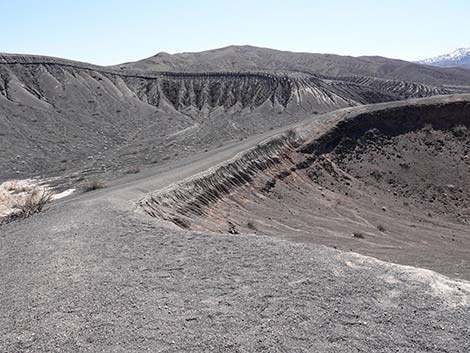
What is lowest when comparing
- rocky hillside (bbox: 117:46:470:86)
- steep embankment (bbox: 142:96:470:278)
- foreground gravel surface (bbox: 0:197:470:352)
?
steep embankment (bbox: 142:96:470:278)

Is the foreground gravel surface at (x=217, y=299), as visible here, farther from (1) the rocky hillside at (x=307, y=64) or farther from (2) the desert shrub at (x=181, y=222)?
(1) the rocky hillside at (x=307, y=64)

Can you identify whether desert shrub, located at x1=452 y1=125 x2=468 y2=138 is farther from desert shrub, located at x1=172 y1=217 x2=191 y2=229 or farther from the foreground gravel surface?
the foreground gravel surface

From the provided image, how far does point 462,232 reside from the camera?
27125mm

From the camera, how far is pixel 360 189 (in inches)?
1302

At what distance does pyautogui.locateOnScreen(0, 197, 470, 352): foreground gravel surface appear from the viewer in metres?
7.81

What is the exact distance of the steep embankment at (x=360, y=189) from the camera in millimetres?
20562

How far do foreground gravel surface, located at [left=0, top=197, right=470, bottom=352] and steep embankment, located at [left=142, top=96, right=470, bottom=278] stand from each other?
575 cm

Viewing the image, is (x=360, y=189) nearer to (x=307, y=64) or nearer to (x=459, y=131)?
(x=459, y=131)

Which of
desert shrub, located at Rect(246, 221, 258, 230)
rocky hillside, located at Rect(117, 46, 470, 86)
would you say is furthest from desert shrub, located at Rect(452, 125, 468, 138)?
rocky hillside, located at Rect(117, 46, 470, 86)

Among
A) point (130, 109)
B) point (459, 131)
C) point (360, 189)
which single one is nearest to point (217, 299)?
point (360, 189)

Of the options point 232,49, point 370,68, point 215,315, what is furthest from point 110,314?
point 232,49

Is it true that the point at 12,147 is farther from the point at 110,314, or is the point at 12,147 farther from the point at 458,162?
the point at 110,314

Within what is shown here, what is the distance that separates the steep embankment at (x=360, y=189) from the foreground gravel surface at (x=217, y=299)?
575 centimetres

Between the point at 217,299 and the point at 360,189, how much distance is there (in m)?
25.2
